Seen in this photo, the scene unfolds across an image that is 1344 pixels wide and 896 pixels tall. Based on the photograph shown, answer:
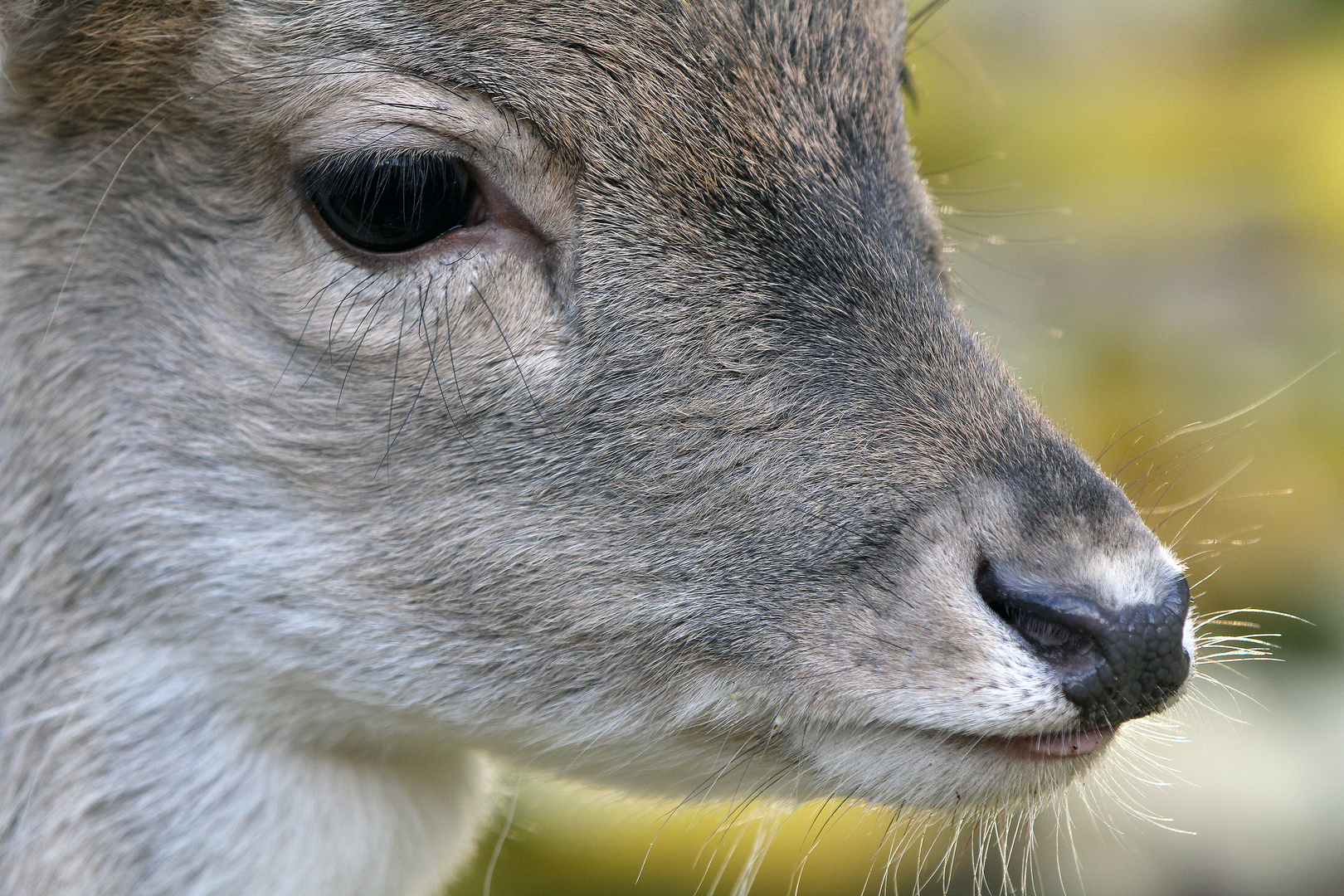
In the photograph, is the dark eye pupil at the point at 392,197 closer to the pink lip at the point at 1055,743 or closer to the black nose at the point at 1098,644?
the black nose at the point at 1098,644

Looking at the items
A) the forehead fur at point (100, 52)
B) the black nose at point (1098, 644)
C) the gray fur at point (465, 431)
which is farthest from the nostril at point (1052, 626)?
the forehead fur at point (100, 52)

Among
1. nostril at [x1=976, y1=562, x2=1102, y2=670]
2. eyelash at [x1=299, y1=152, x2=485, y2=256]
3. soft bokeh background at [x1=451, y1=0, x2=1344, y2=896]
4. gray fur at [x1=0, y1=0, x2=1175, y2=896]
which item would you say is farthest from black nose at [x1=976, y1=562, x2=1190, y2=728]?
soft bokeh background at [x1=451, y1=0, x2=1344, y2=896]

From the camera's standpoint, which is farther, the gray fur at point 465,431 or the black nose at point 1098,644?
the gray fur at point 465,431

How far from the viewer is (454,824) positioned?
275 cm

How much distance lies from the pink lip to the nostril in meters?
0.14

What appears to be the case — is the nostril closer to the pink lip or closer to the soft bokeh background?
the pink lip

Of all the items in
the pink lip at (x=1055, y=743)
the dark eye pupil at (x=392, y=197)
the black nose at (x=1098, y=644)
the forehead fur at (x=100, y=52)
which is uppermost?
the forehead fur at (x=100, y=52)

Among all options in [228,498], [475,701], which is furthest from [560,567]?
[228,498]

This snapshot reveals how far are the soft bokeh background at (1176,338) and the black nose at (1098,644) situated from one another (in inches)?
74.3

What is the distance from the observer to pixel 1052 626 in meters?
1.88

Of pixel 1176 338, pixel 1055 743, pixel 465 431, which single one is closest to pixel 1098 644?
pixel 1055 743

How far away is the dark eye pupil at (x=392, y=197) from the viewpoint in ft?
6.84

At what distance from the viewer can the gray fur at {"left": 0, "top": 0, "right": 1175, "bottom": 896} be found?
6.77ft

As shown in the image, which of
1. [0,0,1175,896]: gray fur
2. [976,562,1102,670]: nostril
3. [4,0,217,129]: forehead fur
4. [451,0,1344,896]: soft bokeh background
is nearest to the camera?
[976,562,1102,670]: nostril
